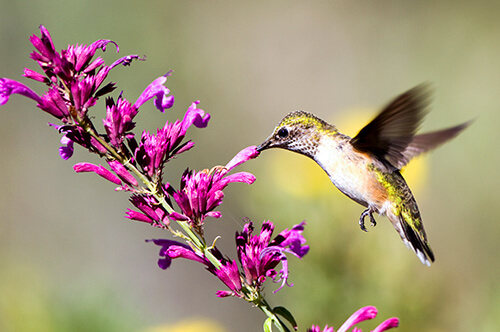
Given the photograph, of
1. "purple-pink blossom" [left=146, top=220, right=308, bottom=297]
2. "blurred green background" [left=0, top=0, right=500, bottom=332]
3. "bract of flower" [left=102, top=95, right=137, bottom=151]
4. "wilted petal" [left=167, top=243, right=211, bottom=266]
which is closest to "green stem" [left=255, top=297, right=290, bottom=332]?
"purple-pink blossom" [left=146, top=220, right=308, bottom=297]

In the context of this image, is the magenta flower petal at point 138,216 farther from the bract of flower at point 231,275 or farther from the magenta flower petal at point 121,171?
the bract of flower at point 231,275

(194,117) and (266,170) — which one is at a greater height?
(266,170)

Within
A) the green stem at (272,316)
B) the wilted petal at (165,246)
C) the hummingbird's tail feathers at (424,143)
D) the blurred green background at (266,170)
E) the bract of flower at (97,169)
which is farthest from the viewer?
the blurred green background at (266,170)

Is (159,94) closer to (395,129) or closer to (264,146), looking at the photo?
(264,146)

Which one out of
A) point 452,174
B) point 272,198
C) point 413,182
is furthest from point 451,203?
point 272,198

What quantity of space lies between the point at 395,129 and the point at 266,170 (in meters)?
1.87

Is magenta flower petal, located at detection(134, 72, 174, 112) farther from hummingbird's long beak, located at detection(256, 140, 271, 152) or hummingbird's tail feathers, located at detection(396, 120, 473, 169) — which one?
hummingbird's tail feathers, located at detection(396, 120, 473, 169)

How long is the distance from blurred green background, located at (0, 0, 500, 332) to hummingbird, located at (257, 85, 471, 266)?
98cm

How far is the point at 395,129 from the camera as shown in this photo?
5.81ft

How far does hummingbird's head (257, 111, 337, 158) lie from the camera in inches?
68.7

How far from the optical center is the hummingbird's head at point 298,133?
174cm

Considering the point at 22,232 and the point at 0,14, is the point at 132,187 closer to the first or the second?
the point at 22,232

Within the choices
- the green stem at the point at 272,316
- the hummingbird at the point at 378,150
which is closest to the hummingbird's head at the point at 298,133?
the hummingbird at the point at 378,150

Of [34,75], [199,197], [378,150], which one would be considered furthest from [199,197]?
[378,150]
